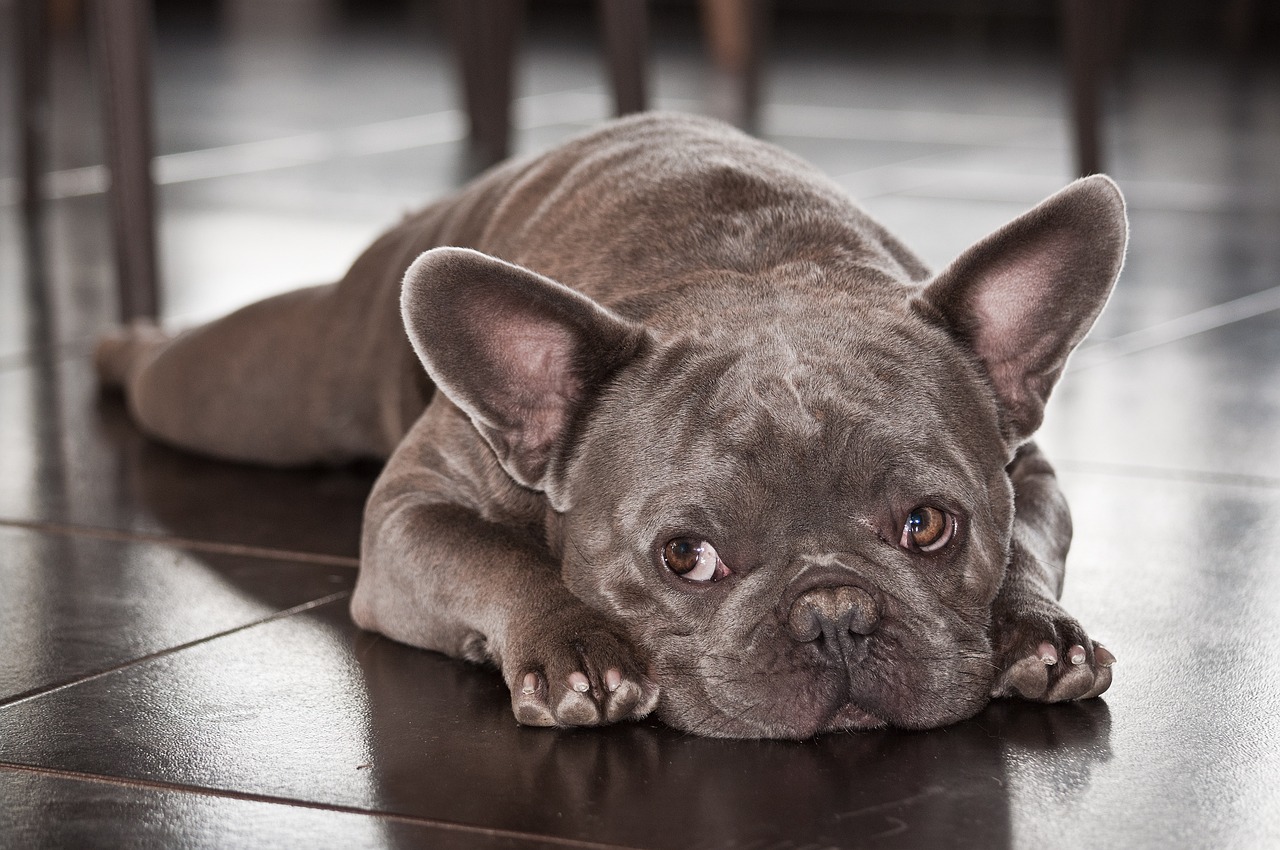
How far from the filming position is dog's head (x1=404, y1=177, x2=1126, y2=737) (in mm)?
2439

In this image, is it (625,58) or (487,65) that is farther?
(487,65)

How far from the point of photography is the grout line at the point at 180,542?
339 cm

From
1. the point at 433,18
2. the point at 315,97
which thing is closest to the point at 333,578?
the point at 315,97

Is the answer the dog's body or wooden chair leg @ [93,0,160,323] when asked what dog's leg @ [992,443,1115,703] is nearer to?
the dog's body

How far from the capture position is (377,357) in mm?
3740

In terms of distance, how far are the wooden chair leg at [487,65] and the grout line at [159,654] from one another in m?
4.99

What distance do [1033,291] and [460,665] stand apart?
102cm

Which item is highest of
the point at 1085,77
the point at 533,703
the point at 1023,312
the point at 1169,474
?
the point at 1023,312

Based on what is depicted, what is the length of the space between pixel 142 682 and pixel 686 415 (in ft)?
2.96

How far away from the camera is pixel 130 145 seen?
16.2 ft

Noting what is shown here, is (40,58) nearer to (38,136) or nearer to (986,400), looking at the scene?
(38,136)

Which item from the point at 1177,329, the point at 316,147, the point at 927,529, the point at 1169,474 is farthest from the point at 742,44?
the point at 927,529

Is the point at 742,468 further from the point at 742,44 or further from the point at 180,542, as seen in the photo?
the point at 742,44

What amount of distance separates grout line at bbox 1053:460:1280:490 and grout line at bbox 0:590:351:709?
1593mm
